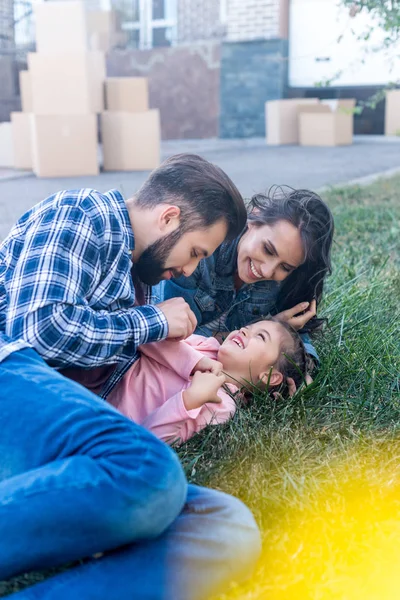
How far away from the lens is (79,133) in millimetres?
7664

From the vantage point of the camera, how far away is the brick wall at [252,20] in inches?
493

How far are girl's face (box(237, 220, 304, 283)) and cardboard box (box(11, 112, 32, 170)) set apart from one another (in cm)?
624

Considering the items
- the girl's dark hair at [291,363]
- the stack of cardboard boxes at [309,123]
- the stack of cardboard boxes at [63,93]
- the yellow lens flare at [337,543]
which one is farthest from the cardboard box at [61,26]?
the yellow lens flare at [337,543]

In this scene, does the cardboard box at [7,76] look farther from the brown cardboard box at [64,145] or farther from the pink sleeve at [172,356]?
the pink sleeve at [172,356]

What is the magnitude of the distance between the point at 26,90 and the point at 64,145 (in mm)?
1259

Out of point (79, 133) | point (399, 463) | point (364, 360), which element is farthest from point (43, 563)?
point (79, 133)

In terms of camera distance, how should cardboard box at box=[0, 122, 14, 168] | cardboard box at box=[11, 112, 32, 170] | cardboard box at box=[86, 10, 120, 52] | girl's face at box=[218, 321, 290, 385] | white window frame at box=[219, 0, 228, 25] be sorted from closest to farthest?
girl's face at box=[218, 321, 290, 385] → cardboard box at box=[11, 112, 32, 170] → cardboard box at box=[0, 122, 14, 168] → white window frame at box=[219, 0, 228, 25] → cardboard box at box=[86, 10, 120, 52]

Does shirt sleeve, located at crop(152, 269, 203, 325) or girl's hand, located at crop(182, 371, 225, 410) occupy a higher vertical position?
shirt sleeve, located at crop(152, 269, 203, 325)

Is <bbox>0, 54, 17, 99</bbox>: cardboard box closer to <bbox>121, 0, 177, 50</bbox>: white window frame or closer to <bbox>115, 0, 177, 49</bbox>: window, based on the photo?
<bbox>121, 0, 177, 50</bbox>: white window frame

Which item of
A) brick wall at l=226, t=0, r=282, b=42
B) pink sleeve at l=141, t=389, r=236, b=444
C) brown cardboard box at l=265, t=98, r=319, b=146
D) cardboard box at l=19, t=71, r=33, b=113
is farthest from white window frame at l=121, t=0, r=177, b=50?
pink sleeve at l=141, t=389, r=236, b=444

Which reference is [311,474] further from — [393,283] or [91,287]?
[393,283]

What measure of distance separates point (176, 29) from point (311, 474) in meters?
13.0

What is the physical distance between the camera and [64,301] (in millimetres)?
1627

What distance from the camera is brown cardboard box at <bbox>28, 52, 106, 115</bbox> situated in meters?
7.72
